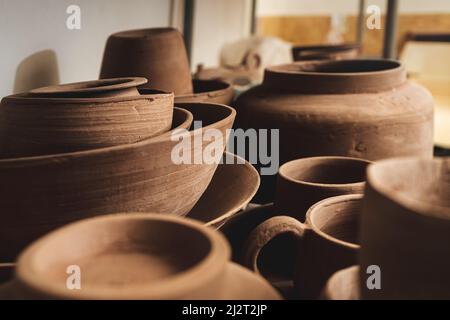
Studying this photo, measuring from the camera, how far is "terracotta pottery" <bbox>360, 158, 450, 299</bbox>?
355mm

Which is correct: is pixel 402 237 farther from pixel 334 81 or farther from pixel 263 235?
pixel 334 81

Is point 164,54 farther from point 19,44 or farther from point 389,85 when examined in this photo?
point 389,85

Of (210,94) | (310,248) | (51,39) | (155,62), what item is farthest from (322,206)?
(51,39)

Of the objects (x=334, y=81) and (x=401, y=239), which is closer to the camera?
(x=401, y=239)

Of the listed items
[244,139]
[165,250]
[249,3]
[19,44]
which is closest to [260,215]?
[244,139]

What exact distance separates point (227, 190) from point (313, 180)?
0.15 m

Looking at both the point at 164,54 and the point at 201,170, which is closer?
the point at 201,170

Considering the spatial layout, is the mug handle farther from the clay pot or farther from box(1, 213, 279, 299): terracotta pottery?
the clay pot

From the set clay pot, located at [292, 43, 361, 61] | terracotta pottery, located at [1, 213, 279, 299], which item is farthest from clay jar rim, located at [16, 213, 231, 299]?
clay pot, located at [292, 43, 361, 61]

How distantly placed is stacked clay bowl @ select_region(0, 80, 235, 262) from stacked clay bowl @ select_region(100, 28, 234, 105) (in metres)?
0.38

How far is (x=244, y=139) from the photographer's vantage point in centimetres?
102

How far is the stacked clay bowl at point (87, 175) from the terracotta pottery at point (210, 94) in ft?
1.01

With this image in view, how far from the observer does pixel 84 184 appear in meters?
0.58

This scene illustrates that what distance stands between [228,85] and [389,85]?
35 centimetres
